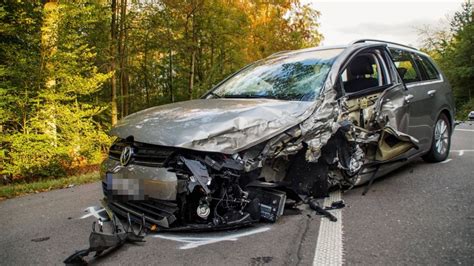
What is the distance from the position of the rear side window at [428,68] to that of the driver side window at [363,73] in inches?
54.0

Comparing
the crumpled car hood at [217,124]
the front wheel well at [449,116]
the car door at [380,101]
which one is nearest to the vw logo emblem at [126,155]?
the crumpled car hood at [217,124]

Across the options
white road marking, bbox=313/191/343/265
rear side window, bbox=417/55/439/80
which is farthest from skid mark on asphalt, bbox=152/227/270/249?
rear side window, bbox=417/55/439/80

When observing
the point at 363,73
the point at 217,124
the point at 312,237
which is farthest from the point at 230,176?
the point at 363,73

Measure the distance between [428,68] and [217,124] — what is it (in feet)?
14.1

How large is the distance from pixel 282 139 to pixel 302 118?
29 cm

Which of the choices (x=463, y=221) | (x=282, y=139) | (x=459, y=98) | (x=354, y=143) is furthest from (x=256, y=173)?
(x=459, y=98)

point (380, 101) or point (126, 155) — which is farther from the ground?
point (380, 101)

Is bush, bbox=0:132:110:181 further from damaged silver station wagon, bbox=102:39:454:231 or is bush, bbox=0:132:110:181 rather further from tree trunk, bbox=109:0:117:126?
damaged silver station wagon, bbox=102:39:454:231

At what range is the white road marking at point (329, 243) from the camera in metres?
2.74

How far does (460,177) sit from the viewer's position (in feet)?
16.9

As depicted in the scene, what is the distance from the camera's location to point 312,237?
10.5 feet

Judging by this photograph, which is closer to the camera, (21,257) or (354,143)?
(21,257)

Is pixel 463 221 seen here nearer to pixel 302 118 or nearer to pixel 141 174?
pixel 302 118

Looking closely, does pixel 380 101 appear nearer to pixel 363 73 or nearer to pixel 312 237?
pixel 363 73
